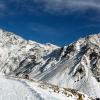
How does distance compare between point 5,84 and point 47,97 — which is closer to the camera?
point 47,97

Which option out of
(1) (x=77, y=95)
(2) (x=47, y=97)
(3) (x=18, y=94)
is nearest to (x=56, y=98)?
(2) (x=47, y=97)

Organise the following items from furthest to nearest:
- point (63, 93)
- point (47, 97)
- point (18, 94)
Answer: point (63, 93) < point (18, 94) < point (47, 97)

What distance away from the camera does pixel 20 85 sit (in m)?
55.7

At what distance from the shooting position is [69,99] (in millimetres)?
50281

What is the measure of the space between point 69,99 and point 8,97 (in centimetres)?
Answer: 958

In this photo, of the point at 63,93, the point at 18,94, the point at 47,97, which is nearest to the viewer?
the point at 47,97

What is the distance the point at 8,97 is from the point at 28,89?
4537mm

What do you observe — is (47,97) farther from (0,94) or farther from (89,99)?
(89,99)

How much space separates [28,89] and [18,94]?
2.70m

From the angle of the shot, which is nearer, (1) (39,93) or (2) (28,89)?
(1) (39,93)

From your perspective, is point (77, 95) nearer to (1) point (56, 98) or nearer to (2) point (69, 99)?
(2) point (69, 99)

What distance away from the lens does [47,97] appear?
4472cm

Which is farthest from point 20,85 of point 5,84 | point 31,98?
point 31,98

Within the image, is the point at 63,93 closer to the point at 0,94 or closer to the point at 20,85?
the point at 20,85
